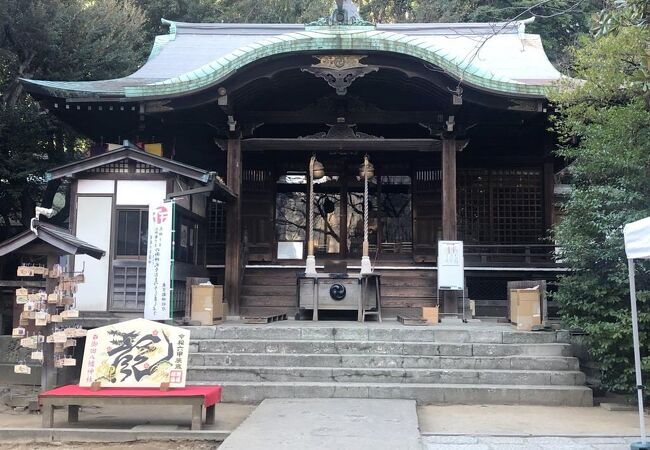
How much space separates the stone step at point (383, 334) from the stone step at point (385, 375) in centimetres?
71

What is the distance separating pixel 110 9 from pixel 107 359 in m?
13.4

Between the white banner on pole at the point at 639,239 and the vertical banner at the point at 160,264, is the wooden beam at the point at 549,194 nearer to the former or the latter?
the white banner on pole at the point at 639,239

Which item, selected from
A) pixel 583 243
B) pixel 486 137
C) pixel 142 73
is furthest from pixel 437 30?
pixel 583 243

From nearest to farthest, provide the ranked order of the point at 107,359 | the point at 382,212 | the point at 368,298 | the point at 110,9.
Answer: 1. the point at 107,359
2. the point at 368,298
3. the point at 382,212
4. the point at 110,9

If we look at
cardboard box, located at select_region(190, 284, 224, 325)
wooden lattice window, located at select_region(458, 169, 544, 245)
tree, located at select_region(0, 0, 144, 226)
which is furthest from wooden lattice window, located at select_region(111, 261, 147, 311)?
wooden lattice window, located at select_region(458, 169, 544, 245)

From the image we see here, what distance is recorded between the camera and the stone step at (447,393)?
743 cm

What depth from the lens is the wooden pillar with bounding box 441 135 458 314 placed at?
1109 cm

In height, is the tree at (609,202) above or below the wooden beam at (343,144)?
below

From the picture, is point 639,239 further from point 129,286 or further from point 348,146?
point 129,286

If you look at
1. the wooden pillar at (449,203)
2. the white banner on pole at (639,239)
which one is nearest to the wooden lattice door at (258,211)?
the wooden pillar at (449,203)

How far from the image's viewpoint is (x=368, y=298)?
10.9m

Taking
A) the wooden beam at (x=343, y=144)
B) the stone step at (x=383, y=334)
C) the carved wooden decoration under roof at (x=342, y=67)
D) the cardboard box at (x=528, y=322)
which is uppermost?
the carved wooden decoration under roof at (x=342, y=67)

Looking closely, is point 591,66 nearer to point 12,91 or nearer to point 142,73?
point 142,73

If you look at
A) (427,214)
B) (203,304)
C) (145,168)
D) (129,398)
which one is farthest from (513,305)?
(145,168)
